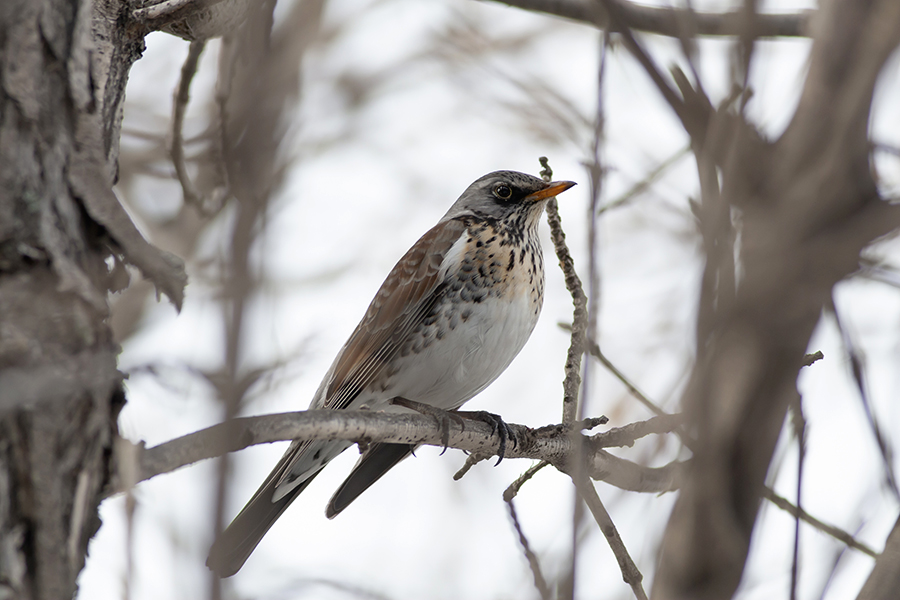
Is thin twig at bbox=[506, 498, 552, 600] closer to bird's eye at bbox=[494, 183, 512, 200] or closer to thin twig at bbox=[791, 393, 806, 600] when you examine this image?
thin twig at bbox=[791, 393, 806, 600]

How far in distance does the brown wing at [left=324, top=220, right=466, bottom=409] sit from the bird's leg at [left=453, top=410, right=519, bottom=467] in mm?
603

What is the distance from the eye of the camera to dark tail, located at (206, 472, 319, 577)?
13.1 feet

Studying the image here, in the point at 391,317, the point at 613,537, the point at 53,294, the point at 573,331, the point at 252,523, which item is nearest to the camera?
the point at 53,294

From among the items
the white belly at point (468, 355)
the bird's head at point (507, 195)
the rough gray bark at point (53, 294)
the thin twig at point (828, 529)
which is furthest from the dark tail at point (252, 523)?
the thin twig at point (828, 529)

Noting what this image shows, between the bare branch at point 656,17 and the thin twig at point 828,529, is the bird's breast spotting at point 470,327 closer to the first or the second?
the bare branch at point 656,17

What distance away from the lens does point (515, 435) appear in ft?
13.4

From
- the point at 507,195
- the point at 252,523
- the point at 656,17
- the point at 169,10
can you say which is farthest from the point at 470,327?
the point at 169,10

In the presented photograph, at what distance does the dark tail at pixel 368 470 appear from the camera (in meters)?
4.71

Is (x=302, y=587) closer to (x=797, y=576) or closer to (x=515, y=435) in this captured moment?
(x=515, y=435)

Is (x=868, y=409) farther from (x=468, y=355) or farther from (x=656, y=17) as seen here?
(x=656, y=17)

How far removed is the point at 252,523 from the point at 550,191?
2715mm

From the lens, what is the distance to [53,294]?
74.9 inches


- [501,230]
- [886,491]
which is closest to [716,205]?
[886,491]

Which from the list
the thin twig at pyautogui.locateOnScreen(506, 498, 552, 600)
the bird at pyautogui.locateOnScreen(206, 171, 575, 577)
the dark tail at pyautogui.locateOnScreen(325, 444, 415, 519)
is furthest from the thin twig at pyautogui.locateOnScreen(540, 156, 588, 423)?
the dark tail at pyautogui.locateOnScreen(325, 444, 415, 519)
